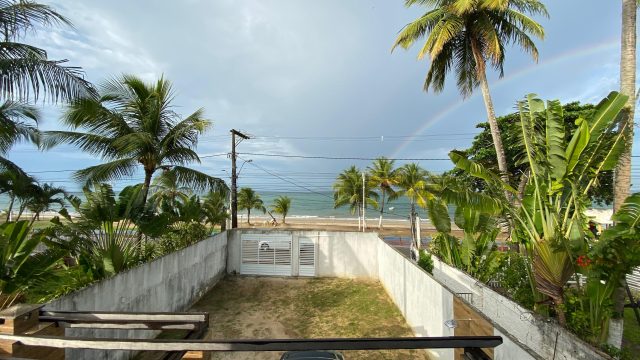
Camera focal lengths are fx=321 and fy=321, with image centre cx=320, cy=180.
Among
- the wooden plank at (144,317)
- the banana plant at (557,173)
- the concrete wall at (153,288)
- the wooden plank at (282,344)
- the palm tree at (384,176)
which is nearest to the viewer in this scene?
the wooden plank at (282,344)

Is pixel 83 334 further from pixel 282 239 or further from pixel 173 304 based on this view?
pixel 282 239

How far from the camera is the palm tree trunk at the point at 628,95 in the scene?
5848mm

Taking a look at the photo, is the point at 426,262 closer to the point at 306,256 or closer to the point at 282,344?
the point at 306,256

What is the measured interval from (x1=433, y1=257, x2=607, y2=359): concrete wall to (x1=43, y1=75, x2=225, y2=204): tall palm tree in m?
8.72

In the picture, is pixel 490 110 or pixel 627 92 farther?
pixel 490 110

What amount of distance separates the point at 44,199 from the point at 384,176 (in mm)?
23600

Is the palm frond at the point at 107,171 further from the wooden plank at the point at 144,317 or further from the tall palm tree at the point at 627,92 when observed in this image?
the tall palm tree at the point at 627,92

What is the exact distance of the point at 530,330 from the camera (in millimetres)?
5371

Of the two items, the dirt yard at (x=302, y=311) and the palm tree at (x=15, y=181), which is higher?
the palm tree at (x=15, y=181)

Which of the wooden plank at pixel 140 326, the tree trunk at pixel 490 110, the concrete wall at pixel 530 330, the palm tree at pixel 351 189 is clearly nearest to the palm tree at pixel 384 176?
the palm tree at pixel 351 189

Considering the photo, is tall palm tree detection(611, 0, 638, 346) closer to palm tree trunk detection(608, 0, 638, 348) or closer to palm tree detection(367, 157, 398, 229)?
palm tree trunk detection(608, 0, 638, 348)

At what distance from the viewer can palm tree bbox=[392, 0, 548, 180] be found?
1081cm

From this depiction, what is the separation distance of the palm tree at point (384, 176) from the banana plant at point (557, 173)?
785 inches

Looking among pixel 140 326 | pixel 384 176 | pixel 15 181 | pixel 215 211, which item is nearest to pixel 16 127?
pixel 15 181
